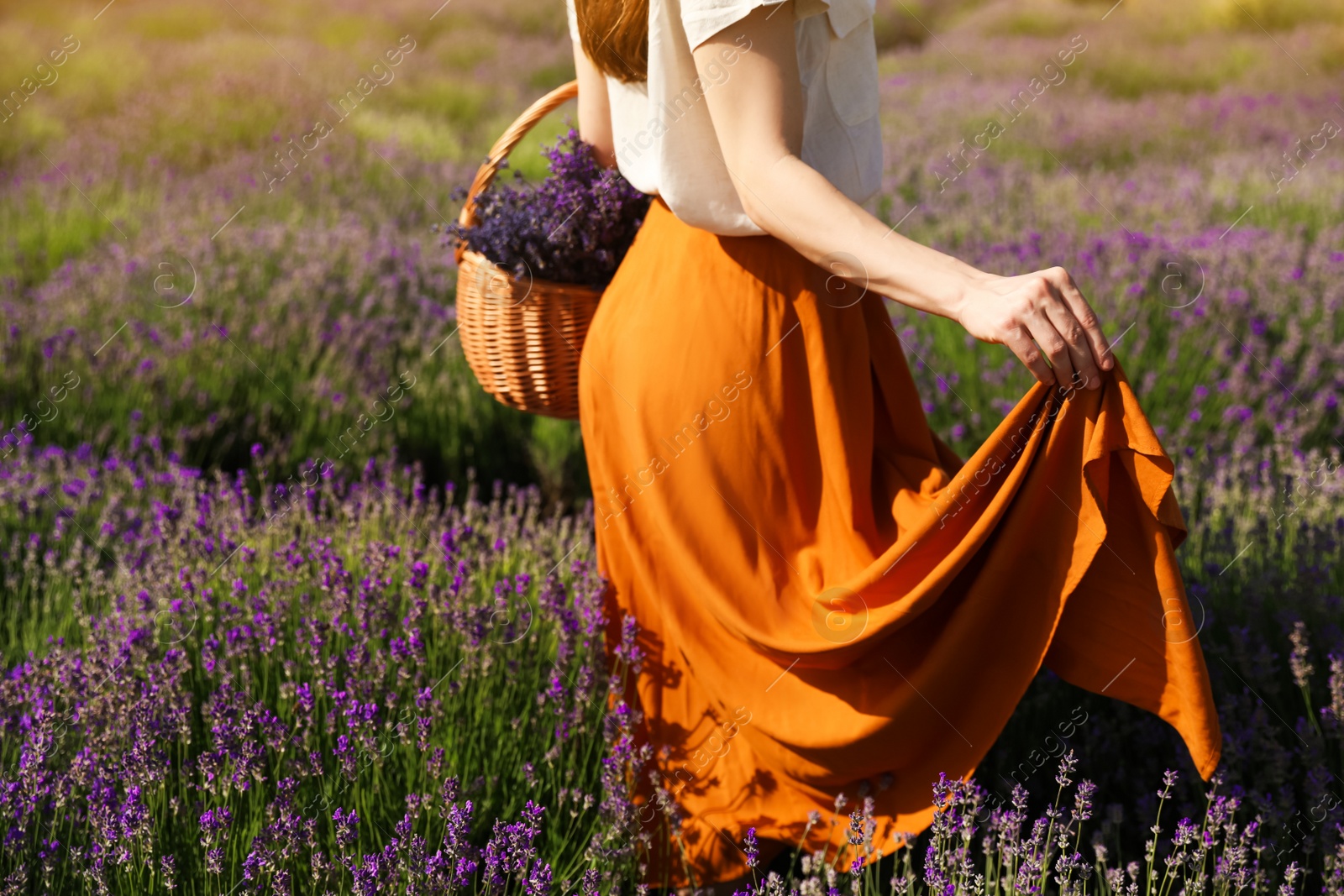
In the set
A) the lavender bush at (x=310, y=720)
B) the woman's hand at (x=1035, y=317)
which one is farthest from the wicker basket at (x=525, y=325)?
the woman's hand at (x=1035, y=317)

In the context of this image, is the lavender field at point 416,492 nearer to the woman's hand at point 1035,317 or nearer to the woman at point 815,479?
the woman at point 815,479

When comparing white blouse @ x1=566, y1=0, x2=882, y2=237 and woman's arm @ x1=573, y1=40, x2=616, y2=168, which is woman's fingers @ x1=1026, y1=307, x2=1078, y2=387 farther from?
woman's arm @ x1=573, y1=40, x2=616, y2=168

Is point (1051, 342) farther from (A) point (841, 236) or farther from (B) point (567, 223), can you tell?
(B) point (567, 223)

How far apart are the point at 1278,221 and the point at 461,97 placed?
687 centimetres

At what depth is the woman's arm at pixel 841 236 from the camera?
1.27m

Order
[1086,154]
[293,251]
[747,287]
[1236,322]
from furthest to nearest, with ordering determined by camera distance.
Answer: [1086,154]
[293,251]
[1236,322]
[747,287]

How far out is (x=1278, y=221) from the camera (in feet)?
18.1

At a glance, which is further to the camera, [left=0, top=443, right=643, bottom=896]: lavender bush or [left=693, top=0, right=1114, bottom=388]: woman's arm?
[left=0, top=443, right=643, bottom=896]: lavender bush

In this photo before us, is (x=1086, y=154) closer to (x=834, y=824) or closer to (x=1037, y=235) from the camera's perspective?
(x=1037, y=235)

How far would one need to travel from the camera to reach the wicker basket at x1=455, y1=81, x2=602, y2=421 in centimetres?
200

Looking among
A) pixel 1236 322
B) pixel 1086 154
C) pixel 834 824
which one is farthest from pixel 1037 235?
pixel 834 824

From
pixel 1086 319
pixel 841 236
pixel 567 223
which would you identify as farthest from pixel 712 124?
pixel 1086 319

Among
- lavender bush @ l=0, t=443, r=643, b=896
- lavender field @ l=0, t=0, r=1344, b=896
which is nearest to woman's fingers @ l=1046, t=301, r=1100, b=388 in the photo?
lavender field @ l=0, t=0, r=1344, b=896

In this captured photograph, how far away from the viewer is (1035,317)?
4.13 ft
